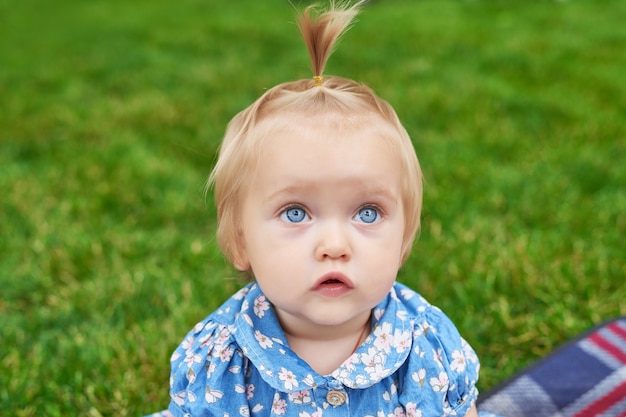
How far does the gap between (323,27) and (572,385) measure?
1493 mm

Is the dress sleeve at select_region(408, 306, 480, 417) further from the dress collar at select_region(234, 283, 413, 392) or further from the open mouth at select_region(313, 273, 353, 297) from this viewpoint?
the open mouth at select_region(313, 273, 353, 297)

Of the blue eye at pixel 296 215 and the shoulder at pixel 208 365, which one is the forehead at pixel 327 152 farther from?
the shoulder at pixel 208 365

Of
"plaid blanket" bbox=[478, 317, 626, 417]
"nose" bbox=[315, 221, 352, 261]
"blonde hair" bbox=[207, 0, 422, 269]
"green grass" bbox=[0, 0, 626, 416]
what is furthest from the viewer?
"green grass" bbox=[0, 0, 626, 416]

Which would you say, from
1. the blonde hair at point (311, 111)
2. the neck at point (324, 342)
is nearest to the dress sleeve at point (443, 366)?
the neck at point (324, 342)

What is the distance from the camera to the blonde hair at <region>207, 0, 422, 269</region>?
1.86 meters

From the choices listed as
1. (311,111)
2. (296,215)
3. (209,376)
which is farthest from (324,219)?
(209,376)

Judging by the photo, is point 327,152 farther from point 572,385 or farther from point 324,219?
point 572,385

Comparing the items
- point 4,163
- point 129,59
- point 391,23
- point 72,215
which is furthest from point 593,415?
point 391,23

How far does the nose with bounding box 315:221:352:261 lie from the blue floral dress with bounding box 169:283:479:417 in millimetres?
310

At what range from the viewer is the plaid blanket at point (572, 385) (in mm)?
2504

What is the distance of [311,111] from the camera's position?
184cm

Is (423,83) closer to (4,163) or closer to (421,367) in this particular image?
(4,163)

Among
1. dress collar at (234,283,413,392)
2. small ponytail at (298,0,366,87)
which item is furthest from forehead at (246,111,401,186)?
dress collar at (234,283,413,392)

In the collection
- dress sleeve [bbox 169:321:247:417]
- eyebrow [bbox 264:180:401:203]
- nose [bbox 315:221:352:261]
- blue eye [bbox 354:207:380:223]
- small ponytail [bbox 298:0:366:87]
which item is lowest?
dress sleeve [bbox 169:321:247:417]
